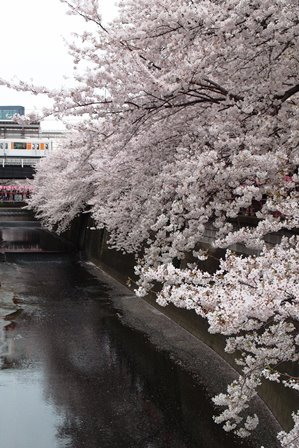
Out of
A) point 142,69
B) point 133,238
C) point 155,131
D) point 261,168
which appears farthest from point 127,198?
point 261,168

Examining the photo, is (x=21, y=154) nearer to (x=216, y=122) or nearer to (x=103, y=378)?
(x=103, y=378)

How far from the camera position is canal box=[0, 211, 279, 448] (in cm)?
889

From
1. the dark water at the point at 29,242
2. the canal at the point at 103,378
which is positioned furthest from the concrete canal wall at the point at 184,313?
the dark water at the point at 29,242

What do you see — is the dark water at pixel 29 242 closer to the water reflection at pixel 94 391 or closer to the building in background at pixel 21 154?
the building in background at pixel 21 154

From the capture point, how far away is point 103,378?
11531 mm

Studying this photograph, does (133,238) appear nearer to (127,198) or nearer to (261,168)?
(127,198)

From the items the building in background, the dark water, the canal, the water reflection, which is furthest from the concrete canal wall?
the building in background

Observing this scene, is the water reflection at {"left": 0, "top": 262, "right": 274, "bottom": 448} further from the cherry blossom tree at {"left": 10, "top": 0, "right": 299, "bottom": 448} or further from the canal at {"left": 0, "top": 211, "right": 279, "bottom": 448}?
the cherry blossom tree at {"left": 10, "top": 0, "right": 299, "bottom": 448}

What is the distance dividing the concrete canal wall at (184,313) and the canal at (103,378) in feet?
0.91

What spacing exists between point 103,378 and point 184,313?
496cm

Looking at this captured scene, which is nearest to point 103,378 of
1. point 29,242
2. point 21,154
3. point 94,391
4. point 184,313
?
point 94,391

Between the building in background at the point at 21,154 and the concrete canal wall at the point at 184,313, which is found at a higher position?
the building in background at the point at 21,154

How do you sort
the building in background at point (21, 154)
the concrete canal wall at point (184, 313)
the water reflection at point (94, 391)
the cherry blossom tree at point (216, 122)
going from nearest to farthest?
the cherry blossom tree at point (216, 122)
the water reflection at point (94, 391)
the concrete canal wall at point (184, 313)
the building in background at point (21, 154)

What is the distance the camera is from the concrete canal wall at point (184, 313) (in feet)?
29.7
